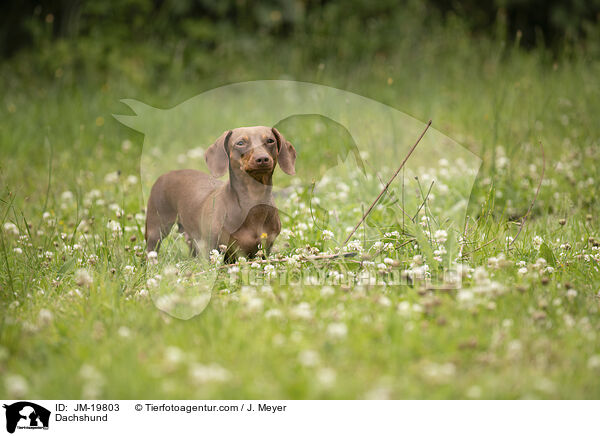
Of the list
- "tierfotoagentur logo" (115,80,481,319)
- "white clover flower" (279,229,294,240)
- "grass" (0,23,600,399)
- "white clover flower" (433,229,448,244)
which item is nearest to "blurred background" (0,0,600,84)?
"tierfotoagentur logo" (115,80,481,319)

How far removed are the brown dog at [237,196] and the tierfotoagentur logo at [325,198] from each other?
0.03ft

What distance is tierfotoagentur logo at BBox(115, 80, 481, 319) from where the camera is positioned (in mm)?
2906

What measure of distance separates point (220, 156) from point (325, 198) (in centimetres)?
143

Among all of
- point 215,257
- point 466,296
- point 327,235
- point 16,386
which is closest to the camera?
point 16,386

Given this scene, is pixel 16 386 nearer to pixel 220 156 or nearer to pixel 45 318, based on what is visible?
pixel 45 318

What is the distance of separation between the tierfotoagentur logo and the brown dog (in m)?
0.01

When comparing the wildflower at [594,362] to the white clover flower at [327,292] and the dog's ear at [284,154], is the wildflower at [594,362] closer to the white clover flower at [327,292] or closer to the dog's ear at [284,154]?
the white clover flower at [327,292]

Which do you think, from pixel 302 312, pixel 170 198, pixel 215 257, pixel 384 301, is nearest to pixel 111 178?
pixel 170 198

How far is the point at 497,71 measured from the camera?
22.6 ft
